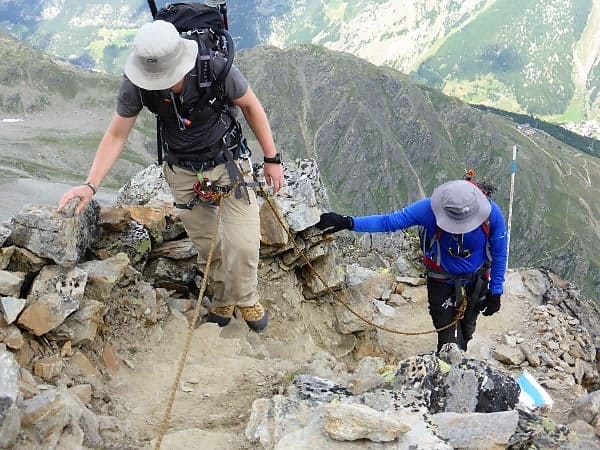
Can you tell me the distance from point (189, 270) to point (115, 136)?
13.5 feet

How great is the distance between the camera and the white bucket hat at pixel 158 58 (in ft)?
19.9

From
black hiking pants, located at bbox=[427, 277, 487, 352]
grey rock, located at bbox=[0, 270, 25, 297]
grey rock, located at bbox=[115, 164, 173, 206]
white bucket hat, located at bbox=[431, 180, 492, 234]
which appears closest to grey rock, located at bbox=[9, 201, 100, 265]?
grey rock, located at bbox=[0, 270, 25, 297]

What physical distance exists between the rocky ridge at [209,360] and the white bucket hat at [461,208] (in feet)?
6.74

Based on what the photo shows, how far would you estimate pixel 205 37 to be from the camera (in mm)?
6824

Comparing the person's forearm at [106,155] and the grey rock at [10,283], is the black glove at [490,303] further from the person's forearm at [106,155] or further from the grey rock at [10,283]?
the grey rock at [10,283]

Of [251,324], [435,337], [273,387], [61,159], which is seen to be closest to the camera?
[273,387]

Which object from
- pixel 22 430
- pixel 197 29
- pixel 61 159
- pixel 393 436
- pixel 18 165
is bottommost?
pixel 61 159

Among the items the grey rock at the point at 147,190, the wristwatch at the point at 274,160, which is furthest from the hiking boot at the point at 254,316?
the grey rock at the point at 147,190

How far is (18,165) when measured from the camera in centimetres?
8388

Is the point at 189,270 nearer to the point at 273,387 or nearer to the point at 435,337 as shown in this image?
the point at 273,387

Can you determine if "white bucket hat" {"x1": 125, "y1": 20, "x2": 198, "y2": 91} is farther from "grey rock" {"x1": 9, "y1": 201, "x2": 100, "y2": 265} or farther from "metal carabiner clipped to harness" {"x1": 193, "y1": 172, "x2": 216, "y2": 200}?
"grey rock" {"x1": 9, "y1": 201, "x2": 100, "y2": 265}

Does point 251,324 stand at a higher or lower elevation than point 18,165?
higher

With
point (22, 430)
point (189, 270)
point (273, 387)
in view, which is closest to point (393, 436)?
point (273, 387)

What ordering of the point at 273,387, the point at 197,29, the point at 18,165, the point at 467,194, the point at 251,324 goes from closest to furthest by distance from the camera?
the point at 197,29 → the point at 273,387 → the point at 467,194 → the point at 251,324 → the point at 18,165
